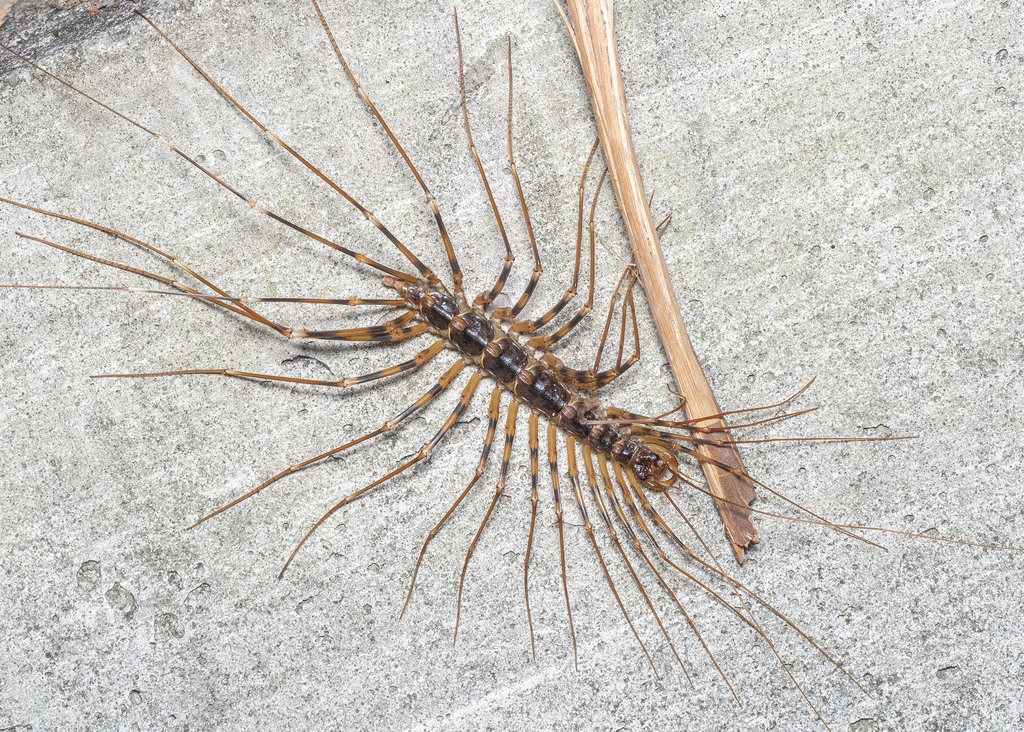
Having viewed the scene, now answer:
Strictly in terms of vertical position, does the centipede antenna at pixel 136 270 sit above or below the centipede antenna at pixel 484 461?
above

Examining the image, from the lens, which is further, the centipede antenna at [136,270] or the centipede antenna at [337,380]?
the centipede antenna at [136,270]

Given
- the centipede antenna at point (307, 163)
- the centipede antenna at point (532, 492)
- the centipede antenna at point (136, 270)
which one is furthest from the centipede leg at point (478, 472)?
the centipede antenna at point (136, 270)

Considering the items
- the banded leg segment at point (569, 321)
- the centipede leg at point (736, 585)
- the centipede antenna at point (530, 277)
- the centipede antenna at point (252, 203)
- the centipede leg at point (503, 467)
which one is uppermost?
the centipede antenna at point (252, 203)

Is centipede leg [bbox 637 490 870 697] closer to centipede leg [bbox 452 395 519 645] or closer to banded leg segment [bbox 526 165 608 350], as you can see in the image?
centipede leg [bbox 452 395 519 645]

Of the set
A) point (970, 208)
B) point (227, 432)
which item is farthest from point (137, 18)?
point (970, 208)

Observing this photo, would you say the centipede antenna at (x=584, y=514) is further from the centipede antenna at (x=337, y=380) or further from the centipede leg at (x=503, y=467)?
the centipede antenna at (x=337, y=380)

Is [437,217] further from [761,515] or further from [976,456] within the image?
[976,456]
